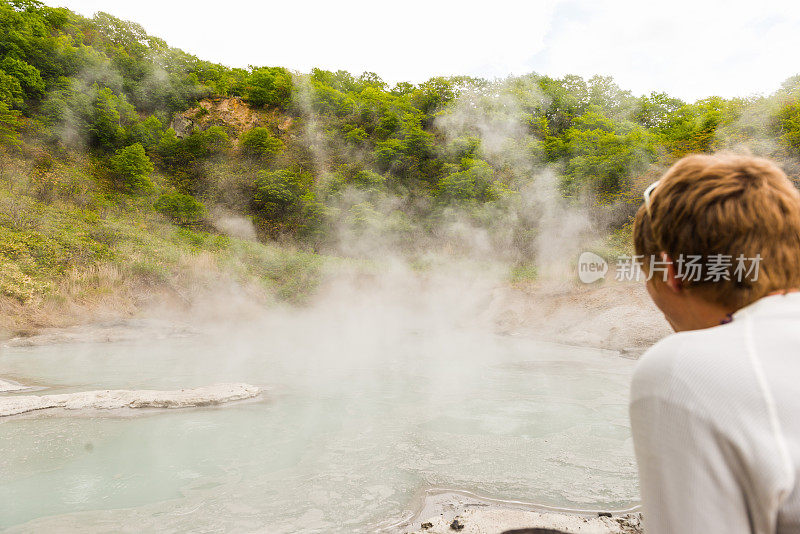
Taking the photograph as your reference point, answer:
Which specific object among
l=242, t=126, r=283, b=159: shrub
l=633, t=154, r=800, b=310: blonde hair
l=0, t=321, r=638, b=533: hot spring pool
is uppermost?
l=242, t=126, r=283, b=159: shrub

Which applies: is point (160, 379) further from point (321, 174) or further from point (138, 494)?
point (321, 174)

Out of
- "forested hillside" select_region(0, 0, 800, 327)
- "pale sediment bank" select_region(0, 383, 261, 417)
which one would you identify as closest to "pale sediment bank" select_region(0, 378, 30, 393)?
"pale sediment bank" select_region(0, 383, 261, 417)

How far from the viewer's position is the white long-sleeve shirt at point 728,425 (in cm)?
54

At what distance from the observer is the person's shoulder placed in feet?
1.84

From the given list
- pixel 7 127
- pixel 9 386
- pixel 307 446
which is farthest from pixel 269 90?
→ pixel 307 446

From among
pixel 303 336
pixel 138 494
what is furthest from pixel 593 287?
pixel 138 494

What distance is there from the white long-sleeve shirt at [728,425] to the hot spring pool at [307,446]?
106 inches

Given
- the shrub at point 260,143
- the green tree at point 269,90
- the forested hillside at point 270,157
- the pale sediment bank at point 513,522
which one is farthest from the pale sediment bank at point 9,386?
the green tree at point 269,90

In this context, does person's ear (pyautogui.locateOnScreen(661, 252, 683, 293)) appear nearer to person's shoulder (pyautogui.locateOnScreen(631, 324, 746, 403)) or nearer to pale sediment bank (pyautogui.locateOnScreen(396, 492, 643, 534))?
person's shoulder (pyautogui.locateOnScreen(631, 324, 746, 403))

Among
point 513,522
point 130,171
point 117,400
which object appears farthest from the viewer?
point 130,171

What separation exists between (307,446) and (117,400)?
247 centimetres

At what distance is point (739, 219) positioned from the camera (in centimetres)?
69

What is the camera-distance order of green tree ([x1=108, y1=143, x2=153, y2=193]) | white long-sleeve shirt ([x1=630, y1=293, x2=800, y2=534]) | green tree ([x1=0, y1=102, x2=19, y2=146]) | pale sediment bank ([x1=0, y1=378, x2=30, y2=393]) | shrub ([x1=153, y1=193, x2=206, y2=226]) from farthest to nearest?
green tree ([x1=108, y1=143, x2=153, y2=193]) < shrub ([x1=153, y1=193, x2=206, y2=226]) < green tree ([x1=0, y1=102, x2=19, y2=146]) < pale sediment bank ([x1=0, y1=378, x2=30, y2=393]) < white long-sleeve shirt ([x1=630, y1=293, x2=800, y2=534])

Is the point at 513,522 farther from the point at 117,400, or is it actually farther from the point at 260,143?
the point at 260,143
